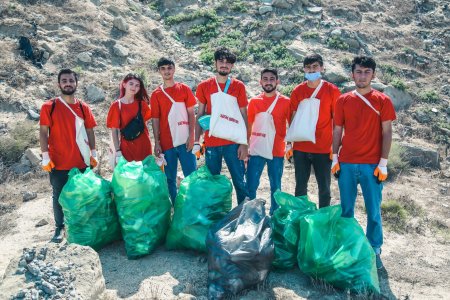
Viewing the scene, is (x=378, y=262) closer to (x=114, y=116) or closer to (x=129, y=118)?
(x=129, y=118)

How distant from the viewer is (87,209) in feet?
12.1

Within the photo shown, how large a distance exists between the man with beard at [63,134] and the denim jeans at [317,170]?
78.6 inches

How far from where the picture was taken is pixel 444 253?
13.8ft

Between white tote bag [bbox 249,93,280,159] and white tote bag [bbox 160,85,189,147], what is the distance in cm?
68

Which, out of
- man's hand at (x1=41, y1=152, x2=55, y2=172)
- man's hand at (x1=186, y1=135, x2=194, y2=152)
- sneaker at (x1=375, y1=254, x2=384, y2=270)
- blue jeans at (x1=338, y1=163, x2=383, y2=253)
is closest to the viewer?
blue jeans at (x1=338, y1=163, x2=383, y2=253)

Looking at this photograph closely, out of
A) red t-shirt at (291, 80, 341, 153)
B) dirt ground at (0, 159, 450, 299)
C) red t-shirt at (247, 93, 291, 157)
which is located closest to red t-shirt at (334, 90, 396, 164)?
red t-shirt at (291, 80, 341, 153)

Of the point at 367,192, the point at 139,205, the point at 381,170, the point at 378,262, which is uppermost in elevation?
the point at 381,170

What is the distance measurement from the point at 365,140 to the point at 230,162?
4.06ft

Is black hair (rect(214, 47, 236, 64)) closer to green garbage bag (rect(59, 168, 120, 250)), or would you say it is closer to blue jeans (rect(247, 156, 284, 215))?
blue jeans (rect(247, 156, 284, 215))

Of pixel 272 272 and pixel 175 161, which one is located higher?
pixel 175 161

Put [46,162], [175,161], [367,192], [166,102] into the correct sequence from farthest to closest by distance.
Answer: [175,161], [166,102], [46,162], [367,192]

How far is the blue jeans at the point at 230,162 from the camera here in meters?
4.06

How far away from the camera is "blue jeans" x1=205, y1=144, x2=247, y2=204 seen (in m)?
4.06

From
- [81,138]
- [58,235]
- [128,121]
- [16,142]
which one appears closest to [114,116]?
[128,121]
